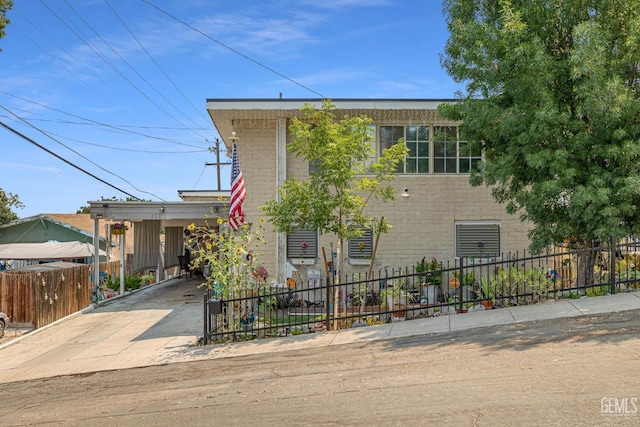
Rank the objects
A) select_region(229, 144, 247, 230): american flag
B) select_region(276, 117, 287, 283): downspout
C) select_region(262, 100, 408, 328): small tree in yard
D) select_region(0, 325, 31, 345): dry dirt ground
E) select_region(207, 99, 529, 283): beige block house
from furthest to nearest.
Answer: select_region(207, 99, 529, 283): beige block house < select_region(276, 117, 287, 283): downspout < select_region(0, 325, 31, 345): dry dirt ground < select_region(229, 144, 247, 230): american flag < select_region(262, 100, 408, 328): small tree in yard

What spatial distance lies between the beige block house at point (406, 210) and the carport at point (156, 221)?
5.67 ft

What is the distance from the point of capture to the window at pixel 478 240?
1564 centimetres

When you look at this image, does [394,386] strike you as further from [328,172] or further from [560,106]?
[560,106]

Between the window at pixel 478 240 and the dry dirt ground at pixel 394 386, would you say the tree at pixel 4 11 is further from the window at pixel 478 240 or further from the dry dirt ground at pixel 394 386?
the window at pixel 478 240

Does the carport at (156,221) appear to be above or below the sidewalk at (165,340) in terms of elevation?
above

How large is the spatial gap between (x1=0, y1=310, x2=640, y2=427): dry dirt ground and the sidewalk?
442mm

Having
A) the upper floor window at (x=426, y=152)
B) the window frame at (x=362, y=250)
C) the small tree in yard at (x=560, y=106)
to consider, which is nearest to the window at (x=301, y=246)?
the window frame at (x=362, y=250)

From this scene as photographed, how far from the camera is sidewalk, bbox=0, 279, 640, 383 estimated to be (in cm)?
938

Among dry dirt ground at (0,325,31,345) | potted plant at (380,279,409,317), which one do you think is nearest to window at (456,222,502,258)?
potted plant at (380,279,409,317)

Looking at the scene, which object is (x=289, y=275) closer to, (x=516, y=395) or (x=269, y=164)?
(x=269, y=164)

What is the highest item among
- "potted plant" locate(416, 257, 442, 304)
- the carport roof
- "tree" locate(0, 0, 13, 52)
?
"tree" locate(0, 0, 13, 52)

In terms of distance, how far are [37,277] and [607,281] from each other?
43.5ft

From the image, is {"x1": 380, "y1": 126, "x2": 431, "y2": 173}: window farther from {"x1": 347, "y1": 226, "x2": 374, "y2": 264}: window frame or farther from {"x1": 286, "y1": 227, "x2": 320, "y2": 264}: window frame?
{"x1": 286, "y1": 227, "x2": 320, "y2": 264}: window frame

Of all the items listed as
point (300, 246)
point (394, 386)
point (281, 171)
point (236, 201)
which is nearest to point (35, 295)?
point (236, 201)
